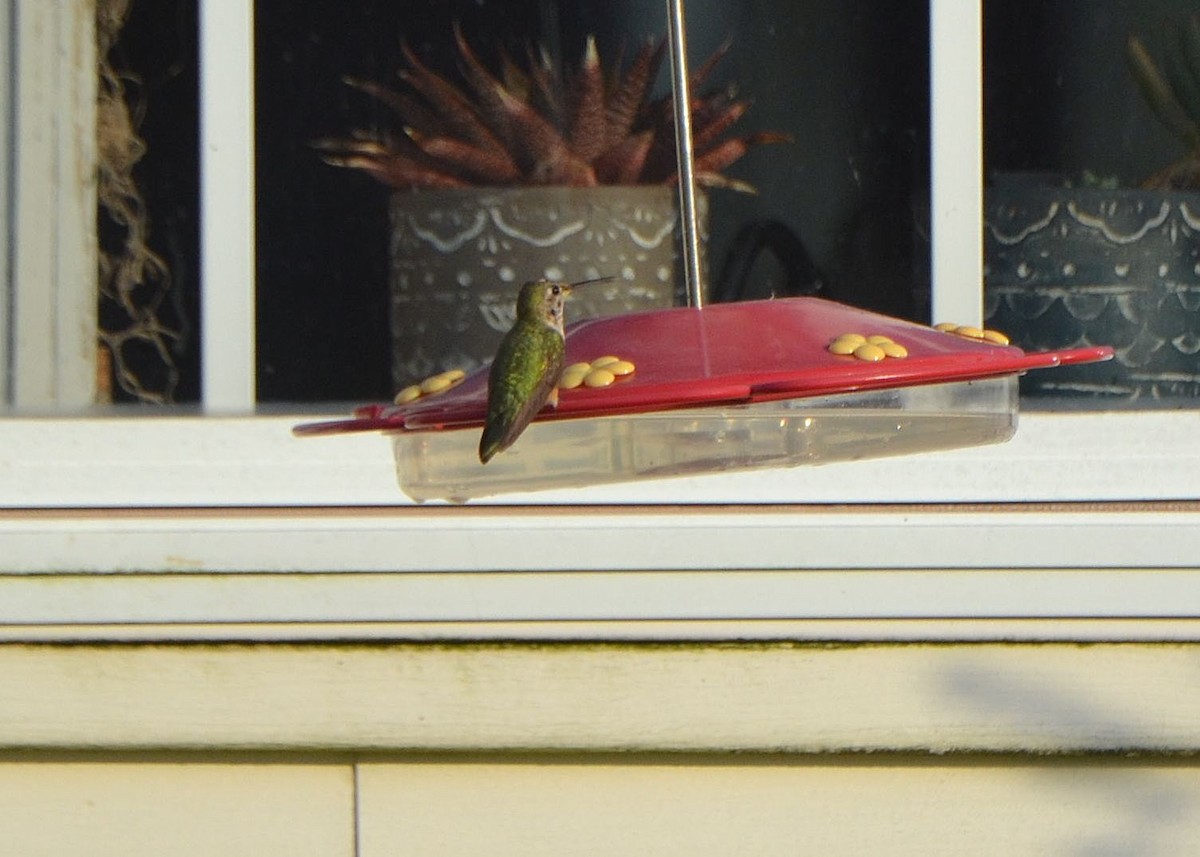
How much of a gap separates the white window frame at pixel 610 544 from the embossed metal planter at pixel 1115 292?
403 millimetres

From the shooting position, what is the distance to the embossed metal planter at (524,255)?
2.51 m

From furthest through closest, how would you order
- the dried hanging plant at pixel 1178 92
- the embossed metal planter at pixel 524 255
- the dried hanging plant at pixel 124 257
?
the dried hanging plant at pixel 124 257 < the dried hanging plant at pixel 1178 92 < the embossed metal planter at pixel 524 255

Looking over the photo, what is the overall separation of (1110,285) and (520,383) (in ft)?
5.22

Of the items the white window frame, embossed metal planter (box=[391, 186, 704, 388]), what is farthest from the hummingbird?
embossed metal planter (box=[391, 186, 704, 388])

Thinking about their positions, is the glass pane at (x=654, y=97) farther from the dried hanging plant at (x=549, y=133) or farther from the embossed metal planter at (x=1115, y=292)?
the embossed metal planter at (x=1115, y=292)

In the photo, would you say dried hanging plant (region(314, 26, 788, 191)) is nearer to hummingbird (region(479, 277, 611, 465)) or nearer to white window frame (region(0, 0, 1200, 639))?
white window frame (region(0, 0, 1200, 639))

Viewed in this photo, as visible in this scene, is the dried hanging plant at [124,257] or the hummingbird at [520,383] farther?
the dried hanging plant at [124,257]

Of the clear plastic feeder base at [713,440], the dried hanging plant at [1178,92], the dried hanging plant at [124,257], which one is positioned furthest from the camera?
the dried hanging plant at [124,257]

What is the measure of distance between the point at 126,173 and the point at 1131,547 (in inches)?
66.6

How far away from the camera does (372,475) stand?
222 cm

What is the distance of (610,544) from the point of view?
6.96ft

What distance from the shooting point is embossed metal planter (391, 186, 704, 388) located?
8.23ft

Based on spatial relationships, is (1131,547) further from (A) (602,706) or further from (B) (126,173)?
(B) (126,173)

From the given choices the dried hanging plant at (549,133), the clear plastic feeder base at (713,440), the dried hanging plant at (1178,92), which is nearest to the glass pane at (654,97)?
the dried hanging plant at (549,133)
